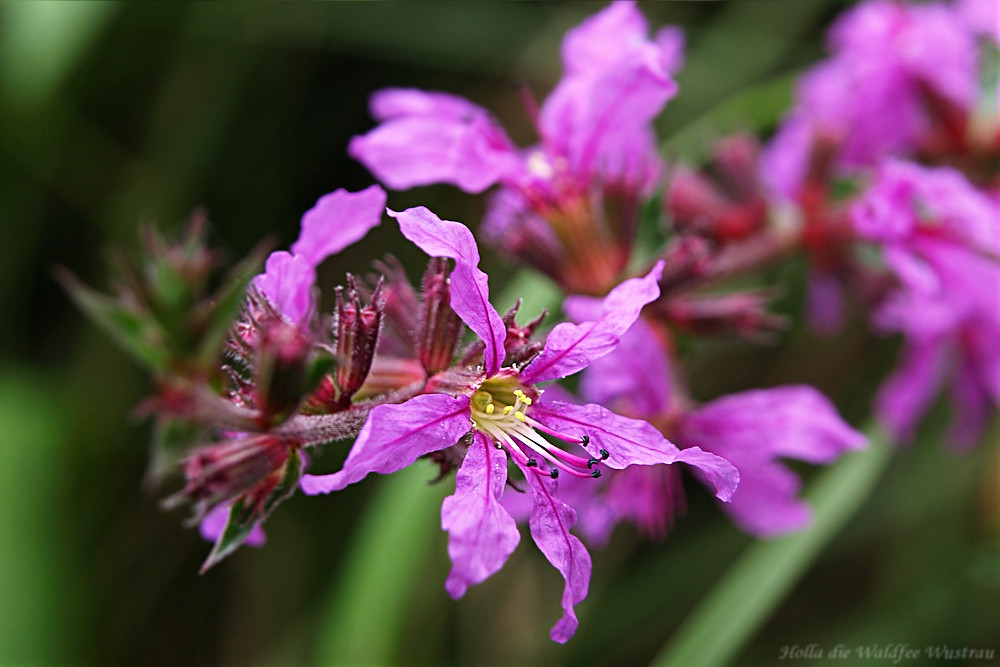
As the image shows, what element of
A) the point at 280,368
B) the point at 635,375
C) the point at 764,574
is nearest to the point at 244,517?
the point at 280,368

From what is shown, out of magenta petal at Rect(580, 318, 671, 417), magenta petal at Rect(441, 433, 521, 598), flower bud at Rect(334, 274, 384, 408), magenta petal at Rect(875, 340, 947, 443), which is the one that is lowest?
magenta petal at Rect(875, 340, 947, 443)

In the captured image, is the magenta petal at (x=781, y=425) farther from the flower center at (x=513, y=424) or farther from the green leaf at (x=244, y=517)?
the green leaf at (x=244, y=517)

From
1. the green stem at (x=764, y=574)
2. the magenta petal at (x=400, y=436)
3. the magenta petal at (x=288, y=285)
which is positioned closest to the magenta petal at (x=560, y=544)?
the magenta petal at (x=400, y=436)

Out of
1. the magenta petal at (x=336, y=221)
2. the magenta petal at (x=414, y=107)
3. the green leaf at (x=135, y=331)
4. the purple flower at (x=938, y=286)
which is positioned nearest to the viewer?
the green leaf at (x=135, y=331)

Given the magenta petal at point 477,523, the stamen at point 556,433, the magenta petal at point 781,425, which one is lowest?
the magenta petal at point 781,425

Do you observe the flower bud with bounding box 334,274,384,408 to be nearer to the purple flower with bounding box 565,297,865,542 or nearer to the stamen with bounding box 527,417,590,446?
the stamen with bounding box 527,417,590,446

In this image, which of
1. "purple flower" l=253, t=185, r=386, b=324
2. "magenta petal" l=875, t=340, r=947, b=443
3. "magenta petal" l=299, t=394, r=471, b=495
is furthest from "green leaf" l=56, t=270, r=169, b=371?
"magenta petal" l=875, t=340, r=947, b=443

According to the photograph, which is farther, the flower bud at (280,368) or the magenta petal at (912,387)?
the magenta petal at (912,387)
